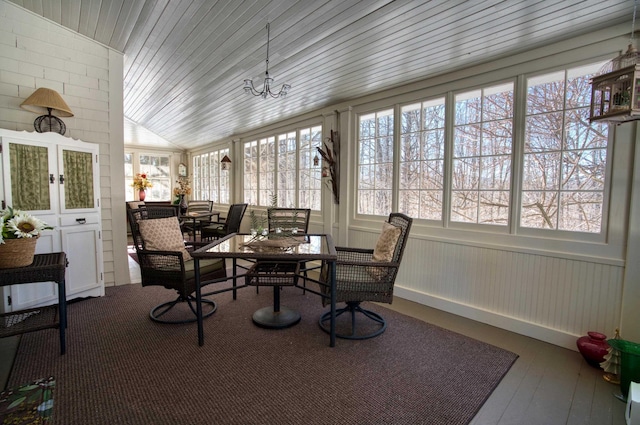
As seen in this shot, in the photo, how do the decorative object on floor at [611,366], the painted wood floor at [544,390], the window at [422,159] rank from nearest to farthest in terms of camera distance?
1. the painted wood floor at [544,390]
2. the decorative object on floor at [611,366]
3. the window at [422,159]

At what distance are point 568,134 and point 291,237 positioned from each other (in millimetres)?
2629

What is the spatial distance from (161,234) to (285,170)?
3.07m

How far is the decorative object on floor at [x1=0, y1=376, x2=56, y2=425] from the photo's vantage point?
1652mm

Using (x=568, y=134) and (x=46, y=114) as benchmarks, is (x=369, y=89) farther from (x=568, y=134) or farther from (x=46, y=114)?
→ (x=46, y=114)

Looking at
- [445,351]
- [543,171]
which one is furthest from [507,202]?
[445,351]

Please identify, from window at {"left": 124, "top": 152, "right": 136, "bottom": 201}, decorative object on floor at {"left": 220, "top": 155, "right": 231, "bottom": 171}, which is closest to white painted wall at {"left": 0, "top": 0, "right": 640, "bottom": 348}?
decorative object on floor at {"left": 220, "top": 155, "right": 231, "bottom": 171}

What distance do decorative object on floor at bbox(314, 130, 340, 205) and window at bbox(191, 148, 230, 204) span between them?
386cm

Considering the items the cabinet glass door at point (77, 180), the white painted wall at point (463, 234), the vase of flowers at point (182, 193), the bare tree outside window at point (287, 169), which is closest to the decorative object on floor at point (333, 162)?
the white painted wall at point (463, 234)

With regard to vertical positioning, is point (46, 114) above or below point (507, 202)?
above

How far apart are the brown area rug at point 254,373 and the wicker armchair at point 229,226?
217cm

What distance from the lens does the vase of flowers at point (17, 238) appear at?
2.16 meters

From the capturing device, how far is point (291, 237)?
307 cm

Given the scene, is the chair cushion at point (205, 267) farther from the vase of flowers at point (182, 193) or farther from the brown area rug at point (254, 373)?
the vase of flowers at point (182, 193)

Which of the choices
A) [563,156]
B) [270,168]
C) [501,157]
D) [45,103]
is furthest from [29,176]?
[563,156]
